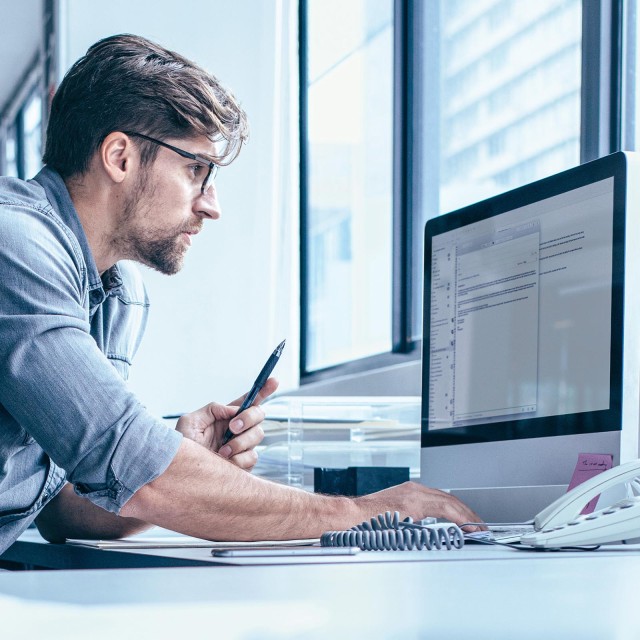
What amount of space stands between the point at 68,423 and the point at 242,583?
63 cm

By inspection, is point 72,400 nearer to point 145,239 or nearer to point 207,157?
point 145,239

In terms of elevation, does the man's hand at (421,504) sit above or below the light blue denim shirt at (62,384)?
below

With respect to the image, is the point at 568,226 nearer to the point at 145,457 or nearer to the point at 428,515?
the point at 428,515

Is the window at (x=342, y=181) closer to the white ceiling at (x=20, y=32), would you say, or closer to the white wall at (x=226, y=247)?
the white wall at (x=226, y=247)

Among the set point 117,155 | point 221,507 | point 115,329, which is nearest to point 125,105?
point 117,155

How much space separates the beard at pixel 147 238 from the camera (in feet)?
5.89

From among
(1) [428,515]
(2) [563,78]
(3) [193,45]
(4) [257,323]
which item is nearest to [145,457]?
(1) [428,515]

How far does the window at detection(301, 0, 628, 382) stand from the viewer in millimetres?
2240

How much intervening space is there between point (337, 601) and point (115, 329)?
133 centimetres

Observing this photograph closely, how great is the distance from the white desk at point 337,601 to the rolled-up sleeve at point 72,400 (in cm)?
48

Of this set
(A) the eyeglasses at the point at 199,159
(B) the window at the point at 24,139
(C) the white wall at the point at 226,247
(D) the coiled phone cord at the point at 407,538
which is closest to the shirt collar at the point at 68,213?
(A) the eyeglasses at the point at 199,159

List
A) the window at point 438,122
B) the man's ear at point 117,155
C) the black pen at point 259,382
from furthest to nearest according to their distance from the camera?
the window at point 438,122
the man's ear at point 117,155
the black pen at point 259,382

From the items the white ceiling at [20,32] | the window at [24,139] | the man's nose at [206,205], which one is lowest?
the man's nose at [206,205]

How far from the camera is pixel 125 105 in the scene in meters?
1.81
